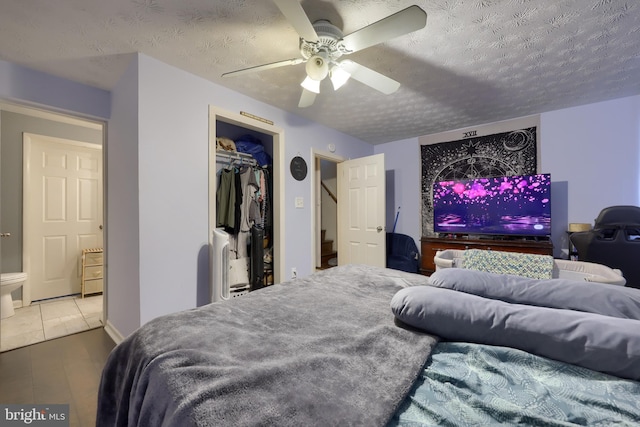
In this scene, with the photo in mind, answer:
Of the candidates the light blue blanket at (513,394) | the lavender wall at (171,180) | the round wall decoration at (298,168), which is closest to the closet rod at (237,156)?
the round wall decoration at (298,168)

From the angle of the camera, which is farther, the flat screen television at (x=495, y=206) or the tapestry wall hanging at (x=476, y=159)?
the tapestry wall hanging at (x=476, y=159)

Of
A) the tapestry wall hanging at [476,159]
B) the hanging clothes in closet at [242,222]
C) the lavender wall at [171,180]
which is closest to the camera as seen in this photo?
the lavender wall at [171,180]

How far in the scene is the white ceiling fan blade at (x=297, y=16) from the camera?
115 centimetres

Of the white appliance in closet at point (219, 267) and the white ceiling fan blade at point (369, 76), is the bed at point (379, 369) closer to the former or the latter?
the white appliance in closet at point (219, 267)

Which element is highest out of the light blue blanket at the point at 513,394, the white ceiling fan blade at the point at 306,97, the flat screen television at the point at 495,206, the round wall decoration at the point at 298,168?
the white ceiling fan blade at the point at 306,97

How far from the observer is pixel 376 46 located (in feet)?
5.86

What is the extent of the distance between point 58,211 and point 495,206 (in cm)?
526

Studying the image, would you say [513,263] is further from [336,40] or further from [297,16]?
[297,16]

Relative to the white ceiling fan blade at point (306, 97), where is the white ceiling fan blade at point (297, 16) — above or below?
above

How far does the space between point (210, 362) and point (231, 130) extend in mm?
3201

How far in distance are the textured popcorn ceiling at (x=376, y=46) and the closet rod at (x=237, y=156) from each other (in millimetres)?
778

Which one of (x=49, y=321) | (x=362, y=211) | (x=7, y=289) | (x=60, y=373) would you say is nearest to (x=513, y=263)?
(x=362, y=211)

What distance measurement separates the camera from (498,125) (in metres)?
3.30

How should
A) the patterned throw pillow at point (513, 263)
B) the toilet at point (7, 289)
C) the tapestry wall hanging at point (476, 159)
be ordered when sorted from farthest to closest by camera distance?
the tapestry wall hanging at point (476, 159), the toilet at point (7, 289), the patterned throw pillow at point (513, 263)
